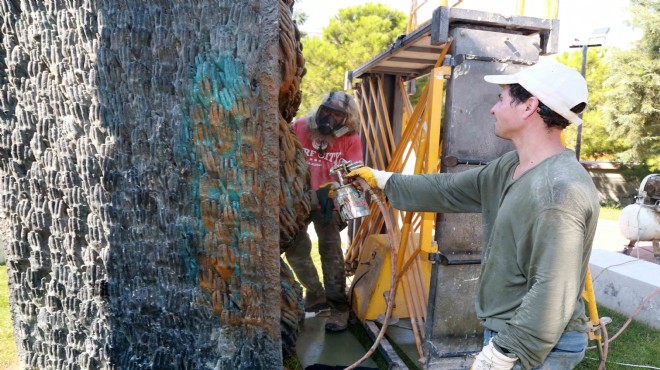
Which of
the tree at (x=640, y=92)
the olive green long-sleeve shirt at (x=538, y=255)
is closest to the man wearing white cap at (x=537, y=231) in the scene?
the olive green long-sleeve shirt at (x=538, y=255)

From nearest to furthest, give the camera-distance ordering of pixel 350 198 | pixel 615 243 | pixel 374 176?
pixel 374 176 → pixel 350 198 → pixel 615 243

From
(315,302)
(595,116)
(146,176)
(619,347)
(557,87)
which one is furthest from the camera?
(595,116)

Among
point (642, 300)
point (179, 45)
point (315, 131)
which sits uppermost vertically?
A: point (179, 45)

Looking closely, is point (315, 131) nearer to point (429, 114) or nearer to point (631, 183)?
point (429, 114)

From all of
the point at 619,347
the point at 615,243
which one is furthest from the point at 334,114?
the point at 615,243

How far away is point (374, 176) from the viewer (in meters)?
2.64

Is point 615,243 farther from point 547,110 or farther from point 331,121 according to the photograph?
point 547,110

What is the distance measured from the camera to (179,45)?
2.07 m

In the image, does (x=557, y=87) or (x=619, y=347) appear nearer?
(x=557, y=87)

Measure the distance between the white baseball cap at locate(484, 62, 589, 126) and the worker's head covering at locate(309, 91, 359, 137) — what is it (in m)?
2.11

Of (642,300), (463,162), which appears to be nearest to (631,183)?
(642,300)

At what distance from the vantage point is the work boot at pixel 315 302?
415 centimetres

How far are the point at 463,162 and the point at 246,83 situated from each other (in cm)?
156

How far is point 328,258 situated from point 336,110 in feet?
4.10
